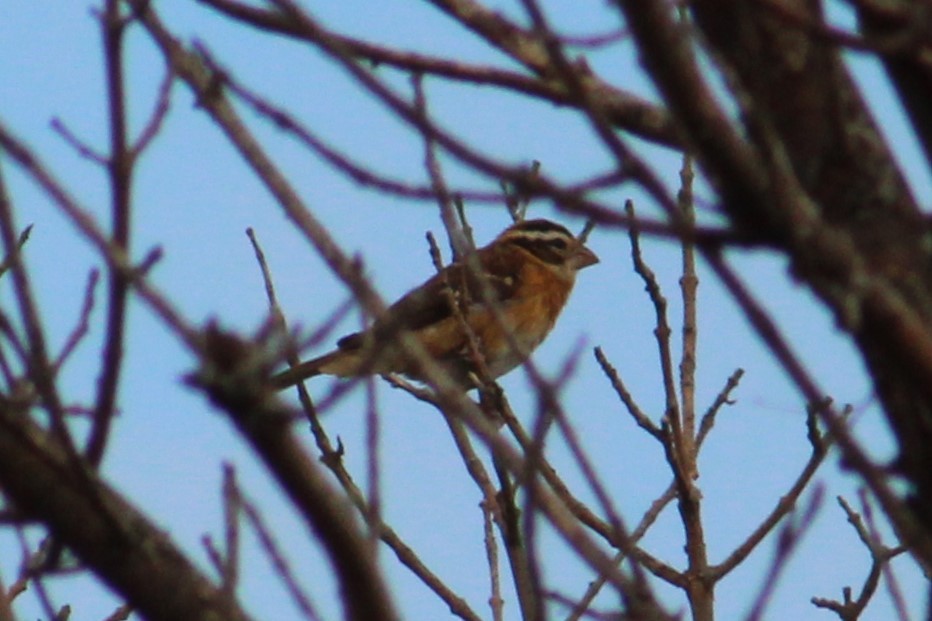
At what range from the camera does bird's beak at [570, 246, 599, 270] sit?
11.3 meters

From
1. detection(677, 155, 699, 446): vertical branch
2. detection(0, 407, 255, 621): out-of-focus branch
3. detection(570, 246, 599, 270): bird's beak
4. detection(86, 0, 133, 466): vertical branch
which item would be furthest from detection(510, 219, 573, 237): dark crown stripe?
detection(0, 407, 255, 621): out-of-focus branch

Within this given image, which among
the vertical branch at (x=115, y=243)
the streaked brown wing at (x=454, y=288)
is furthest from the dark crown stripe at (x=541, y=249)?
the vertical branch at (x=115, y=243)

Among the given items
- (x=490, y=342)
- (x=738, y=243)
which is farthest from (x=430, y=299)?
(x=738, y=243)

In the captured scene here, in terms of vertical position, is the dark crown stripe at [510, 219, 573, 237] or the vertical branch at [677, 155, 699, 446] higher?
the dark crown stripe at [510, 219, 573, 237]

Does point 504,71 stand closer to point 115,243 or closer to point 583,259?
point 115,243

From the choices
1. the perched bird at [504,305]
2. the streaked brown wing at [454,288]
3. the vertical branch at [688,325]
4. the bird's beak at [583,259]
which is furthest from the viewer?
the bird's beak at [583,259]

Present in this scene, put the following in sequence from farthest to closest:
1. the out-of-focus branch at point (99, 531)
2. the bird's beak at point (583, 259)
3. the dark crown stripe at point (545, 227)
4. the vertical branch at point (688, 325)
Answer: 1. the dark crown stripe at point (545, 227)
2. the bird's beak at point (583, 259)
3. the vertical branch at point (688, 325)
4. the out-of-focus branch at point (99, 531)

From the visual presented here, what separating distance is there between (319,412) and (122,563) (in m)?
0.27

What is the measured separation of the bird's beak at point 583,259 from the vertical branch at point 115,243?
30.9 feet

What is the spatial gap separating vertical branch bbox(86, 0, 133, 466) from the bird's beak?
30.9 feet

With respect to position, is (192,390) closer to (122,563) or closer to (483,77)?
(122,563)

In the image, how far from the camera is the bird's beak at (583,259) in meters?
11.3

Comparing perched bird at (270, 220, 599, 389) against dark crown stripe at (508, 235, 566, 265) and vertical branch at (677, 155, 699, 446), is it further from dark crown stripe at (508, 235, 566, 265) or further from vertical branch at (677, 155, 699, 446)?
vertical branch at (677, 155, 699, 446)

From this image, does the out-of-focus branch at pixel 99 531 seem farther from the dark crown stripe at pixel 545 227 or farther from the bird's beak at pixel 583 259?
the dark crown stripe at pixel 545 227
